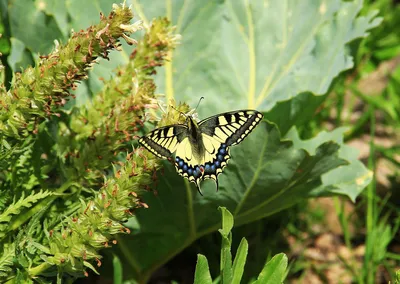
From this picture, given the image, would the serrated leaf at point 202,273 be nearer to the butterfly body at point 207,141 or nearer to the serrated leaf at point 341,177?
the butterfly body at point 207,141

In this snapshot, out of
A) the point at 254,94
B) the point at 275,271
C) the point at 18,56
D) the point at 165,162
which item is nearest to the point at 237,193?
the point at 165,162

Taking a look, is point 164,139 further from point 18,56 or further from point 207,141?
point 18,56

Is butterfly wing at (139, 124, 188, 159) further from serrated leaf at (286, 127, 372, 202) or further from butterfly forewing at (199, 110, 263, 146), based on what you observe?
serrated leaf at (286, 127, 372, 202)

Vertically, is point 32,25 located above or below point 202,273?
above

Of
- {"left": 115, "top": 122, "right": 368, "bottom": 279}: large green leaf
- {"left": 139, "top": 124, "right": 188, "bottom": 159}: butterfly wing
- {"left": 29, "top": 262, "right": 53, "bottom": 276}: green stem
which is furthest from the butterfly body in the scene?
{"left": 29, "top": 262, "right": 53, "bottom": 276}: green stem

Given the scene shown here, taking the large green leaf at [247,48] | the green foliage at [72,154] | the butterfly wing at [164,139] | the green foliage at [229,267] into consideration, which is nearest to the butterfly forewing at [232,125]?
the butterfly wing at [164,139]

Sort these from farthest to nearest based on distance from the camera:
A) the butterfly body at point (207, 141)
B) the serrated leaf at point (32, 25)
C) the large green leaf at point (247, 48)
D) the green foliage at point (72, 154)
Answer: the large green leaf at point (247, 48)
the serrated leaf at point (32, 25)
the butterfly body at point (207, 141)
the green foliage at point (72, 154)

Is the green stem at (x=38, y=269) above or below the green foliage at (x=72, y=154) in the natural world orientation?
below

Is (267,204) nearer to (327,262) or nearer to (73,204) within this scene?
(73,204)
